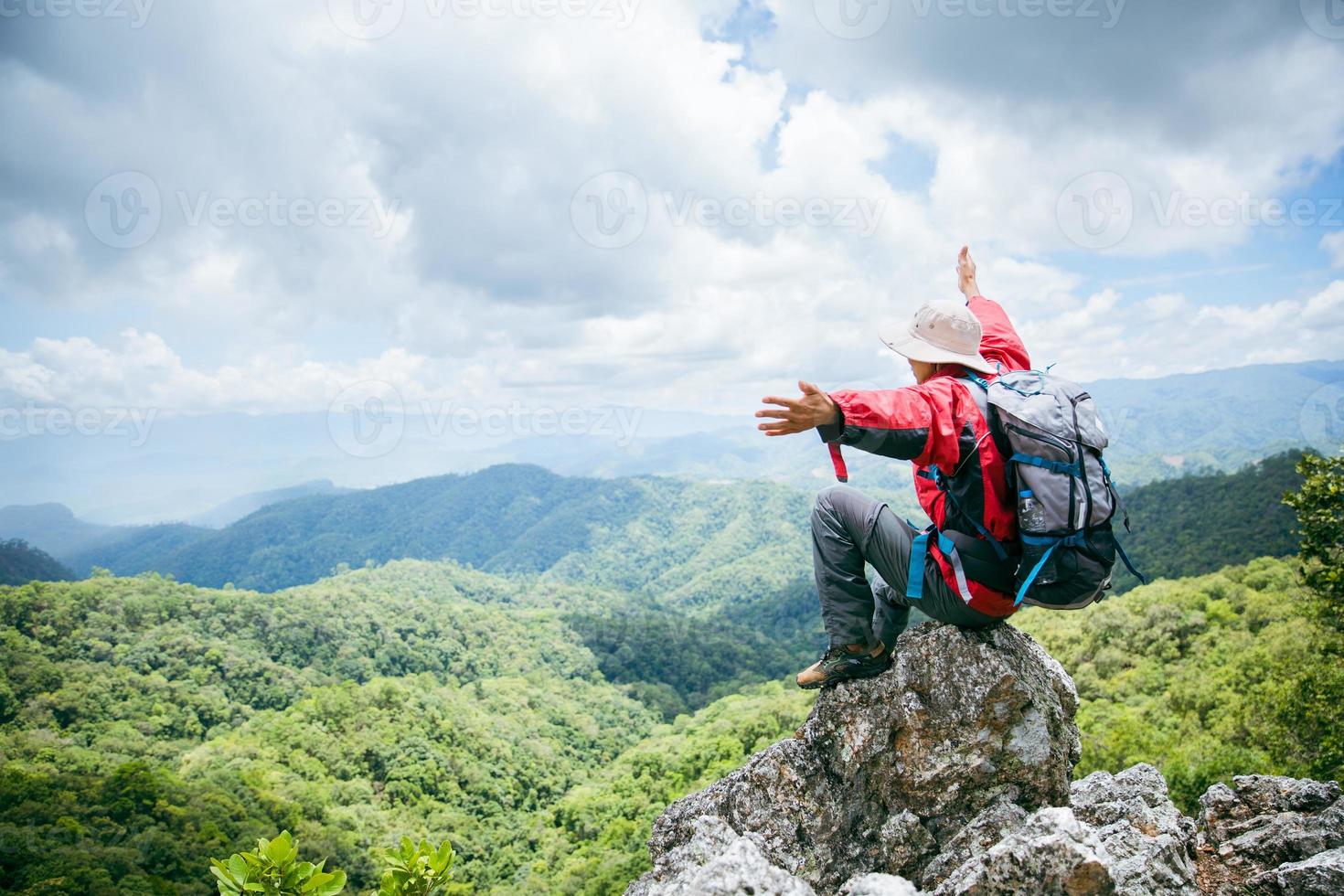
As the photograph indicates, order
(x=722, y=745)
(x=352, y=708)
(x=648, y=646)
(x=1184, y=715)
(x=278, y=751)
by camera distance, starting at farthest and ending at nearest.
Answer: (x=648, y=646) < (x=352, y=708) < (x=278, y=751) < (x=722, y=745) < (x=1184, y=715)

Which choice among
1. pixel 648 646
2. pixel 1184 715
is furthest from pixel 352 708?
pixel 1184 715

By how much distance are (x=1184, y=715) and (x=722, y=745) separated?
36114 millimetres

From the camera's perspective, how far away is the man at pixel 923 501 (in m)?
4.24

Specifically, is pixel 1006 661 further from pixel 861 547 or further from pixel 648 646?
pixel 648 646

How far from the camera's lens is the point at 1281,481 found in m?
89.6

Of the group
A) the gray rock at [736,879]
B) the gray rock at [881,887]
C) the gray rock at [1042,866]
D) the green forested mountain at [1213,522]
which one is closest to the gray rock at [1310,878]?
the gray rock at [1042,866]

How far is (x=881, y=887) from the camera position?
3.98 metres

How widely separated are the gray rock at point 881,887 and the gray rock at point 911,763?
1.57 meters

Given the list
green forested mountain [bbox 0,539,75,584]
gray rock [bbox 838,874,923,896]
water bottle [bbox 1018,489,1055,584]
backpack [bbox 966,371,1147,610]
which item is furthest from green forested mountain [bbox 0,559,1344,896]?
green forested mountain [bbox 0,539,75,584]

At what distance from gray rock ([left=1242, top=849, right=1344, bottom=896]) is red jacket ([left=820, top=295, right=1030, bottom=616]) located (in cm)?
254

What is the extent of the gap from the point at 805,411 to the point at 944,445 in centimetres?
103

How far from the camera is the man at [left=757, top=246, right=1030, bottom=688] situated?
4242 millimetres

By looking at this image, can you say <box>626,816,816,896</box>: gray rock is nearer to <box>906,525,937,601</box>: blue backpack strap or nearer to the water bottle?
<box>906,525,937,601</box>: blue backpack strap

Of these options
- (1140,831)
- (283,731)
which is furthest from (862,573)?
(283,731)
